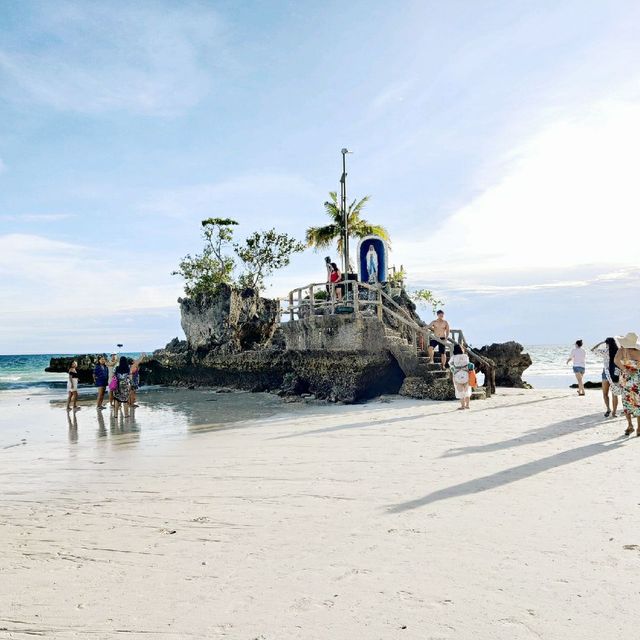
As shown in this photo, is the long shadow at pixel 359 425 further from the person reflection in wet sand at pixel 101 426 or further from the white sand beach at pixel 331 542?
the person reflection in wet sand at pixel 101 426

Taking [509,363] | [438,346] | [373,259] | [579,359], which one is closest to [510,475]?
[438,346]

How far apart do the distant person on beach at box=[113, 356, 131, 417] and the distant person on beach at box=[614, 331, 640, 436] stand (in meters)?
14.4

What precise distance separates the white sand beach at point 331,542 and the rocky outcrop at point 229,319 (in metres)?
24.8

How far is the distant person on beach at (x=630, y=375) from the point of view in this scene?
9.91 metres

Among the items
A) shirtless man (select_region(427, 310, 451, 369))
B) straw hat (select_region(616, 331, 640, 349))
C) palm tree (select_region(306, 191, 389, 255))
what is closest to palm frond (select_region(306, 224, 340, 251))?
palm tree (select_region(306, 191, 389, 255))

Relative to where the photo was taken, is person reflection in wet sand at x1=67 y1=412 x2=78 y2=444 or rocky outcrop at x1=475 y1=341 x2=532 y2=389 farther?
rocky outcrop at x1=475 y1=341 x2=532 y2=389

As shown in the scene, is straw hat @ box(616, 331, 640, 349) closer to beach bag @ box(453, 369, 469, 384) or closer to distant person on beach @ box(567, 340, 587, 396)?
beach bag @ box(453, 369, 469, 384)

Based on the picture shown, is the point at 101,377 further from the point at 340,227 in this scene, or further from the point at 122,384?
the point at 340,227

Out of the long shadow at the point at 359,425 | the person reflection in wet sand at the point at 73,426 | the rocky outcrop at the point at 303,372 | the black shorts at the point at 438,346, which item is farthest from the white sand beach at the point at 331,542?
the rocky outcrop at the point at 303,372

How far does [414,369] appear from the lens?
1750cm

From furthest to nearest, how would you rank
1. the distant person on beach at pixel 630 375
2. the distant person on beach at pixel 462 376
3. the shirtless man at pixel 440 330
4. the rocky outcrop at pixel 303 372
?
the rocky outcrop at pixel 303 372
the shirtless man at pixel 440 330
the distant person on beach at pixel 462 376
the distant person on beach at pixel 630 375

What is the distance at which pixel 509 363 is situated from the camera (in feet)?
83.5

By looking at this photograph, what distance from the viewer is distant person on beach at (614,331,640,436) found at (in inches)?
390

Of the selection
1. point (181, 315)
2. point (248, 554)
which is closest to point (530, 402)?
point (248, 554)
